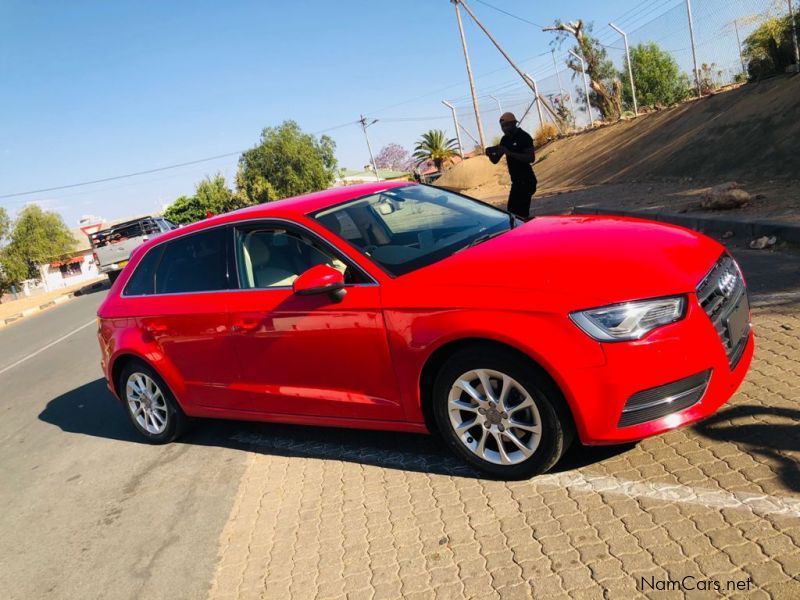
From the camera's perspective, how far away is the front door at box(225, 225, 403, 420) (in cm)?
370

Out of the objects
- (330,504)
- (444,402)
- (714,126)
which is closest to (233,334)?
(330,504)

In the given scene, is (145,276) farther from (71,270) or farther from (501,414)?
(71,270)

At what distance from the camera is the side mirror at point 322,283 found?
3672 millimetres

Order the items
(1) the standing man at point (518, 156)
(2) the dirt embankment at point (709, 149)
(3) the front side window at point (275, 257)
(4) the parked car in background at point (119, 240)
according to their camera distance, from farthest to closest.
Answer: (4) the parked car in background at point (119, 240) < (2) the dirt embankment at point (709, 149) < (1) the standing man at point (518, 156) < (3) the front side window at point (275, 257)

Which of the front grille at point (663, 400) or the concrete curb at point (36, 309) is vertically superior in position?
the front grille at point (663, 400)

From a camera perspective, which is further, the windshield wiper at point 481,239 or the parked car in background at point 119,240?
the parked car in background at point 119,240

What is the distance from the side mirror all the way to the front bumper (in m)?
1.38

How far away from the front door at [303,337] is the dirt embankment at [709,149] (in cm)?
729

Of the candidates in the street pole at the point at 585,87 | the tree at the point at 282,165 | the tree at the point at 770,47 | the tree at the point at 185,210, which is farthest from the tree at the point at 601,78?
the tree at the point at 185,210

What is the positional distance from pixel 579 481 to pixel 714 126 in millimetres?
14960

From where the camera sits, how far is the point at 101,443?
597cm

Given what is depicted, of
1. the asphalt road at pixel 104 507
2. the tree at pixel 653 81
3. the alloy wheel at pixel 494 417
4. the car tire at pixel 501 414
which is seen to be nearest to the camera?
the car tire at pixel 501 414

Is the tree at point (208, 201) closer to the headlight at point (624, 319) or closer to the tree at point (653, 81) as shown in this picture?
the tree at point (653, 81)

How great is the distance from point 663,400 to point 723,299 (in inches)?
25.7
